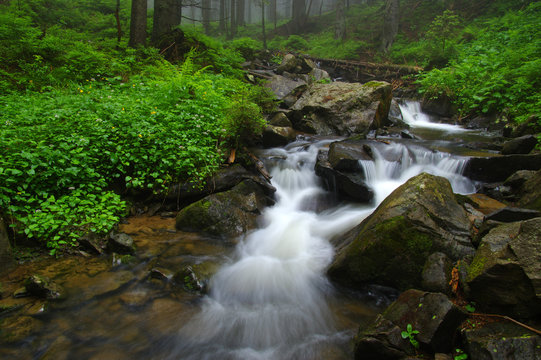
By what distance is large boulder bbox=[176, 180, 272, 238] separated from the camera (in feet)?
15.5

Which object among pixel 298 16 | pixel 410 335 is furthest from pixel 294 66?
pixel 298 16

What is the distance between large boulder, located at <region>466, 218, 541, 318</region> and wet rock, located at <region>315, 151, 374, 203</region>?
2.98 meters

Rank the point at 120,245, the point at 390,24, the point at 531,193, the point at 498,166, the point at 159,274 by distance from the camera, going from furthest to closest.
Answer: the point at 390,24, the point at 498,166, the point at 531,193, the point at 120,245, the point at 159,274

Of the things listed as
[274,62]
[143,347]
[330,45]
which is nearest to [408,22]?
[330,45]

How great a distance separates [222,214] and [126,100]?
10.2 ft

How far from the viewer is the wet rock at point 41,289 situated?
3018 mm

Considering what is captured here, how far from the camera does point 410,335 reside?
7.95ft

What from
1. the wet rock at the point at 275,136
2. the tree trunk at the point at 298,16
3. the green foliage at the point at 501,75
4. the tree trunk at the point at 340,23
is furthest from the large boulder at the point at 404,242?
the tree trunk at the point at 298,16

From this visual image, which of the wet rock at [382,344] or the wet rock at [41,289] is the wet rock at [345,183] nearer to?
the wet rock at [382,344]

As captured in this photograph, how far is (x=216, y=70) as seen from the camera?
9.99 metres

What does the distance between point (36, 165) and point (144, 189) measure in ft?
5.41

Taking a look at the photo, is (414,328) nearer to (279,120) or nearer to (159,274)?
(159,274)

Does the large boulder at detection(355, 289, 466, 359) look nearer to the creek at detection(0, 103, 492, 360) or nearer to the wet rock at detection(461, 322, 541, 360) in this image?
the wet rock at detection(461, 322, 541, 360)

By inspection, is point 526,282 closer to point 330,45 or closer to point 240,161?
point 240,161
